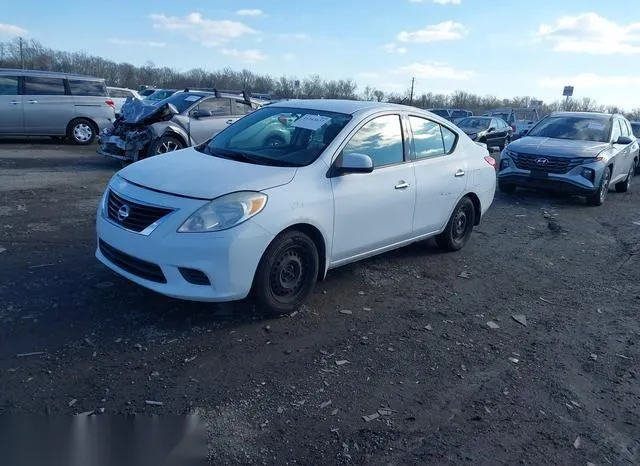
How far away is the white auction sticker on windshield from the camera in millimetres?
5090

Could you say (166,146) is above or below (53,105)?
below

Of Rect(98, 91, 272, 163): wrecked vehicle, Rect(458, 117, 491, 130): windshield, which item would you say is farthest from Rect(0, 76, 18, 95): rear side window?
Rect(458, 117, 491, 130): windshield

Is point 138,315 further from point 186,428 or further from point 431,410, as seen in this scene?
point 431,410

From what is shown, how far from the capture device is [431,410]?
3.37 m

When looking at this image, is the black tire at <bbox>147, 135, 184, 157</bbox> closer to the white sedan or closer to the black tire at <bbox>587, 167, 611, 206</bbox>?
the white sedan

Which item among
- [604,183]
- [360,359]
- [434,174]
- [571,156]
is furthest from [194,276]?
[604,183]

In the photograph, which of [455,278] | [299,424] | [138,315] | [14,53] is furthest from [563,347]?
[14,53]

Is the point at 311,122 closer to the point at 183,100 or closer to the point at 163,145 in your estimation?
the point at 163,145

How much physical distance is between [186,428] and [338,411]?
890 millimetres

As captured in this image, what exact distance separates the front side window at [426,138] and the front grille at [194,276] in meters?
2.72

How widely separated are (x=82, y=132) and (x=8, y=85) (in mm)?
2074

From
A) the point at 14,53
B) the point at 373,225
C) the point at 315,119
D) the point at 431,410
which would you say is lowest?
the point at 431,410

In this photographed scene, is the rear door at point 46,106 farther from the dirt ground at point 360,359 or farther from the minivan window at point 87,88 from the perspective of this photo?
the dirt ground at point 360,359

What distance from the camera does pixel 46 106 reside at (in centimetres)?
1451
